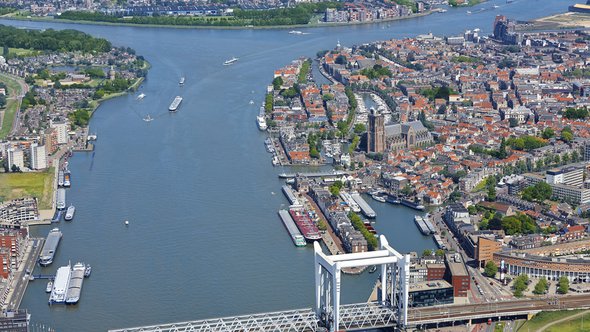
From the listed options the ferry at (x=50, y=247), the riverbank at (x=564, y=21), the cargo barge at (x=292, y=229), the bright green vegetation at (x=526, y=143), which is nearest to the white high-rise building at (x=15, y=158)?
the ferry at (x=50, y=247)

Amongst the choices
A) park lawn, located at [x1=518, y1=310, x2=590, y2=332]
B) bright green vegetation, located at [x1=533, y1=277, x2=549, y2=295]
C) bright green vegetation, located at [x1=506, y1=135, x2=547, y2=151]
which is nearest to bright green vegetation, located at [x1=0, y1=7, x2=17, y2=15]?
bright green vegetation, located at [x1=506, y1=135, x2=547, y2=151]

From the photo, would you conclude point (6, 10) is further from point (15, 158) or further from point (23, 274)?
point (23, 274)

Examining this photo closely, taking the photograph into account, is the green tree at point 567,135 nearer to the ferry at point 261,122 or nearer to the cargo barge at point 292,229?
the ferry at point 261,122

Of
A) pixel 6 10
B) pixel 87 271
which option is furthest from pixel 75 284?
pixel 6 10

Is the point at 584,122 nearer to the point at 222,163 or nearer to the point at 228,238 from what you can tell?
the point at 222,163

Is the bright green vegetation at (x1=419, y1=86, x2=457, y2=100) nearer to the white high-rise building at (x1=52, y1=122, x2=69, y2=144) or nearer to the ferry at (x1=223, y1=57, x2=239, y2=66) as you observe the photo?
the ferry at (x1=223, y1=57, x2=239, y2=66)

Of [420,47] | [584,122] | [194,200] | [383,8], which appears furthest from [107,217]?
[383,8]
